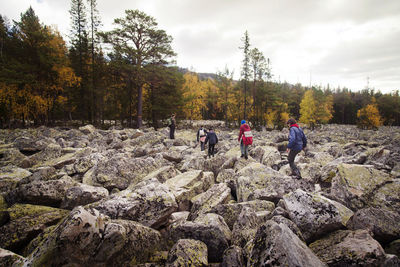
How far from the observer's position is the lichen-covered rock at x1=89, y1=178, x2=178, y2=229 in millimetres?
3582

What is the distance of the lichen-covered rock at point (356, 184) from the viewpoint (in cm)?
426

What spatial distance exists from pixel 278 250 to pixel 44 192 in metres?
5.36

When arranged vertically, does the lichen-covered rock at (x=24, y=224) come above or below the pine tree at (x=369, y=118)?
below

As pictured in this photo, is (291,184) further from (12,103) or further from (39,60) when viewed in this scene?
(12,103)

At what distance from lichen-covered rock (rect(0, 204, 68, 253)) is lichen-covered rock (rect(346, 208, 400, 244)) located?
5729 mm

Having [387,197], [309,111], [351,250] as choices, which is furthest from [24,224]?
[309,111]

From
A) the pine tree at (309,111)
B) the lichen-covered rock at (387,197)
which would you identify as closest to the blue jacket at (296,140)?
the lichen-covered rock at (387,197)

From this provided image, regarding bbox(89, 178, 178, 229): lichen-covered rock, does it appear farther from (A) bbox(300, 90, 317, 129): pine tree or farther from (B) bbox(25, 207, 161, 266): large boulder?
(A) bbox(300, 90, 317, 129): pine tree

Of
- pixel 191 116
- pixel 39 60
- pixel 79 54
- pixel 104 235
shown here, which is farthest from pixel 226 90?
pixel 104 235

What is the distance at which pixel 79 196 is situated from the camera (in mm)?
4457

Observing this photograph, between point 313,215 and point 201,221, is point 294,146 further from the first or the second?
point 201,221

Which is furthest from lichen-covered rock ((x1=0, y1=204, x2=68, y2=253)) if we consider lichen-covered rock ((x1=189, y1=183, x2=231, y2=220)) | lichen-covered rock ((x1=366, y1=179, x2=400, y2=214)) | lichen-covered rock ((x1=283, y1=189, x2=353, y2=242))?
lichen-covered rock ((x1=366, y1=179, x2=400, y2=214))

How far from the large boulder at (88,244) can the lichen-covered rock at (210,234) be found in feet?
2.21

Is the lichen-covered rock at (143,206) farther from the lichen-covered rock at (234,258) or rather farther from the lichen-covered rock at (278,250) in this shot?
the lichen-covered rock at (278,250)
